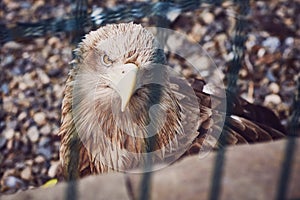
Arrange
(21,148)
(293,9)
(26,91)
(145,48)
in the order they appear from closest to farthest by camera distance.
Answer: (145,48)
(21,148)
(26,91)
(293,9)

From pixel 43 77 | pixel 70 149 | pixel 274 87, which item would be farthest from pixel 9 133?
pixel 274 87

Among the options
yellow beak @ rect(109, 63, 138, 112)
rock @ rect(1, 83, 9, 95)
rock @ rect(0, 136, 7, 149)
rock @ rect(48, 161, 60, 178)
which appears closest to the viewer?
yellow beak @ rect(109, 63, 138, 112)

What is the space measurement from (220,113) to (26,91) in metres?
0.96

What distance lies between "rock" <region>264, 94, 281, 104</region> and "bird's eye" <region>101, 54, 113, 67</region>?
87 centimetres

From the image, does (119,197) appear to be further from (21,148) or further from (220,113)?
(21,148)

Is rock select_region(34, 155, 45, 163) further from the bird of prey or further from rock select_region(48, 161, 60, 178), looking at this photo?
the bird of prey

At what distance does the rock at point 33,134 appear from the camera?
93.0 inches

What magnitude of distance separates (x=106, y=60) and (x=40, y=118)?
28.5 inches

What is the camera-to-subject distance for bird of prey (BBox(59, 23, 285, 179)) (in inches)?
67.8

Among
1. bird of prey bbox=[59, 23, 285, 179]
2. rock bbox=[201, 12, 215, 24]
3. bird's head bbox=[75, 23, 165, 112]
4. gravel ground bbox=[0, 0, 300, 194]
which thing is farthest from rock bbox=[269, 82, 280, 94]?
bird's head bbox=[75, 23, 165, 112]

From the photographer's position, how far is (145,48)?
68.2 inches

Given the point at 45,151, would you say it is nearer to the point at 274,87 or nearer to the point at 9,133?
the point at 9,133

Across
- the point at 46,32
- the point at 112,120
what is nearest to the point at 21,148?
the point at 46,32

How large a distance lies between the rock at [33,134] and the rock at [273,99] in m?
0.84
